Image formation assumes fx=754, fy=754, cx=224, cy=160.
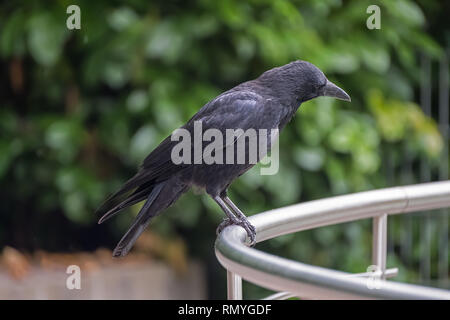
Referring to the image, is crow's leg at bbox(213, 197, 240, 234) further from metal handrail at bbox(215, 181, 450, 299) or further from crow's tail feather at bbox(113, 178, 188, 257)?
metal handrail at bbox(215, 181, 450, 299)

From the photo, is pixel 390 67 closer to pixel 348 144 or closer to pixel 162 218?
pixel 348 144

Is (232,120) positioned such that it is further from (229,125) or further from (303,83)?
(303,83)

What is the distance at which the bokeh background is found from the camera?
295 centimetres

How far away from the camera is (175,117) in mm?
2855

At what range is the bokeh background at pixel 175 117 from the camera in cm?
295

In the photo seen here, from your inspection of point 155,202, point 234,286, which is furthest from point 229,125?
point 234,286

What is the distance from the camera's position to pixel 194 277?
10.9ft

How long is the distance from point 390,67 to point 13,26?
1.70 m

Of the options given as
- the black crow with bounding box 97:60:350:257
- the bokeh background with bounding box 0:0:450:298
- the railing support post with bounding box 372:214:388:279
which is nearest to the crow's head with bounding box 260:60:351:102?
the black crow with bounding box 97:60:350:257

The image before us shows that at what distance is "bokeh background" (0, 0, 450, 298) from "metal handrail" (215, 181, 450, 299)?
152 centimetres

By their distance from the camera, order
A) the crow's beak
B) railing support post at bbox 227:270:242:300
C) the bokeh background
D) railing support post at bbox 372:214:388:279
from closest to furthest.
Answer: railing support post at bbox 227:270:242:300 → railing support post at bbox 372:214:388:279 → the crow's beak → the bokeh background

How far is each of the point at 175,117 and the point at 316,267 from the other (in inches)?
79.7

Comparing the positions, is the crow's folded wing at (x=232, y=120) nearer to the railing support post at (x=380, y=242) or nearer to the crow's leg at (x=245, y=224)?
the crow's leg at (x=245, y=224)
